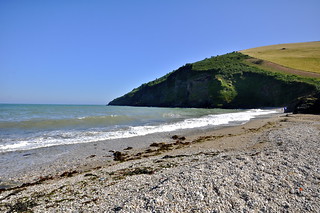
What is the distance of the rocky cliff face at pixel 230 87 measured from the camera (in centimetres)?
5972

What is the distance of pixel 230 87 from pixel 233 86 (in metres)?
1.29

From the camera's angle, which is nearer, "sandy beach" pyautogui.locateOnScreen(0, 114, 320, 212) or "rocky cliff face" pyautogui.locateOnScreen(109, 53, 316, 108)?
"sandy beach" pyautogui.locateOnScreen(0, 114, 320, 212)

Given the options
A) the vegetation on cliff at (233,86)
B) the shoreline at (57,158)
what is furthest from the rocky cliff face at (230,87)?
the shoreline at (57,158)

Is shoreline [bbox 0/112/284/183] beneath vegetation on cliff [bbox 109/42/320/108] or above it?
beneath

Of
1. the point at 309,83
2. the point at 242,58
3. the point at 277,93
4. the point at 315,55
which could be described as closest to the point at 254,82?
the point at 277,93

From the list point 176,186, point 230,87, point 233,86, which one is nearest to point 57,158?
point 176,186

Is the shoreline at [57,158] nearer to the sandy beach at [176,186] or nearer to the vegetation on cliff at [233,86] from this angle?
the sandy beach at [176,186]

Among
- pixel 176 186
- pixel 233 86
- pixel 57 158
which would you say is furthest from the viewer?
pixel 233 86

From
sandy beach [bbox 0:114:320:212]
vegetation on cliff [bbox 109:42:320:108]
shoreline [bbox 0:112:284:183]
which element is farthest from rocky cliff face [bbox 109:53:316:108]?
shoreline [bbox 0:112:284:183]

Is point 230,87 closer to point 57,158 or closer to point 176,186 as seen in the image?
point 57,158

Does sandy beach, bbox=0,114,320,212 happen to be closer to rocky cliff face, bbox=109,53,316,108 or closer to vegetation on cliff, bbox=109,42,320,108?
vegetation on cliff, bbox=109,42,320,108

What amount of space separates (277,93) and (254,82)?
389 inches

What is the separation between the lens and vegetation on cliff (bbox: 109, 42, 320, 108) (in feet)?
192

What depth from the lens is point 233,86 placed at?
2832 inches
